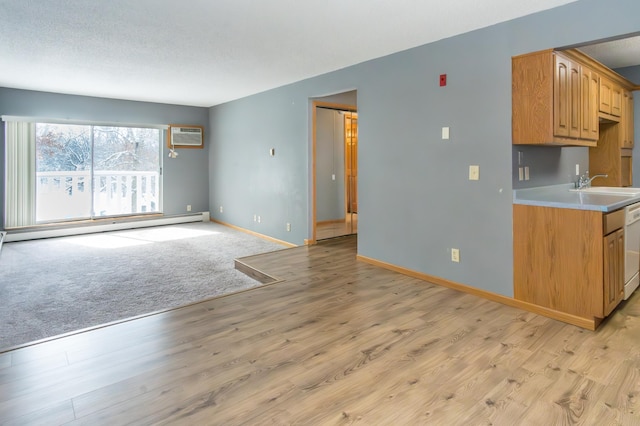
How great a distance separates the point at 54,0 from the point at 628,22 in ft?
13.4

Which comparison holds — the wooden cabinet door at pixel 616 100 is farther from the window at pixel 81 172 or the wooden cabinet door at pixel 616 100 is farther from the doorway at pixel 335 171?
the window at pixel 81 172

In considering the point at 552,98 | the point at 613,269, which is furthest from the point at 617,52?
the point at 613,269

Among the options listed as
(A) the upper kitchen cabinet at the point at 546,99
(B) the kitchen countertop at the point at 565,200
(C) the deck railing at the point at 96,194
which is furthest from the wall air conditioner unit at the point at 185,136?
(B) the kitchen countertop at the point at 565,200

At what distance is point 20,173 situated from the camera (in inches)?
249

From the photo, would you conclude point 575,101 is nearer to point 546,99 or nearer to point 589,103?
point 589,103

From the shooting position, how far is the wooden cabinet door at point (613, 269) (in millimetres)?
2719

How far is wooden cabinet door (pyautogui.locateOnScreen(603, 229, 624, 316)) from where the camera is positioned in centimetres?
272

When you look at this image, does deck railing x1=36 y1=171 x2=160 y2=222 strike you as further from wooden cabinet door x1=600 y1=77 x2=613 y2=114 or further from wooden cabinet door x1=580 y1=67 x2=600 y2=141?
wooden cabinet door x1=600 y1=77 x2=613 y2=114

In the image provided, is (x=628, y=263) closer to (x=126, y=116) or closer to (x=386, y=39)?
(x=386, y=39)

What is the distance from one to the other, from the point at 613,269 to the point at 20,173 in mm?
8116

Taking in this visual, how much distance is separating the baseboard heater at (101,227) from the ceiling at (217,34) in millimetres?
2570

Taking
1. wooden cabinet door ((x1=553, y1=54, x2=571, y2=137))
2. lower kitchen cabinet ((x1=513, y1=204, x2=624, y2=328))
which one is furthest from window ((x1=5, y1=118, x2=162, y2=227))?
wooden cabinet door ((x1=553, y1=54, x2=571, y2=137))

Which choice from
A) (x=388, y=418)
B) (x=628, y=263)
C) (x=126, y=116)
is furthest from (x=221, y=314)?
(x=126, y=116)

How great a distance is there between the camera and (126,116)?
7199 mm
